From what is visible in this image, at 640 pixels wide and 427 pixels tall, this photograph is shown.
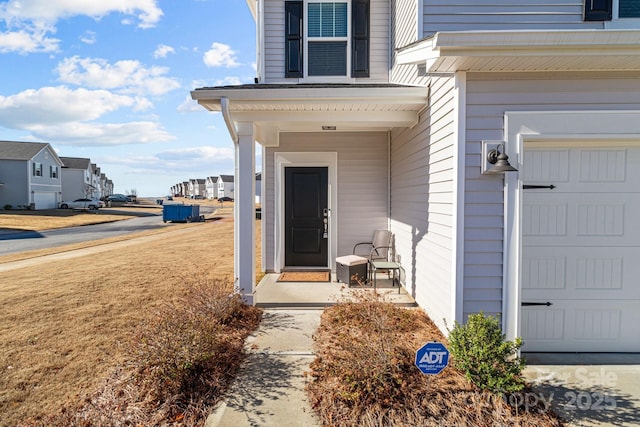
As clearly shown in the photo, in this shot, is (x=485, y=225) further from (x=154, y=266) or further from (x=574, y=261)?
(x=154, y=266)

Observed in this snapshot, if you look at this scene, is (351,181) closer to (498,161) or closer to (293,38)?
(293,38)

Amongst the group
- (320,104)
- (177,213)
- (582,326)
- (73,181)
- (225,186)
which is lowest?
(582,326)

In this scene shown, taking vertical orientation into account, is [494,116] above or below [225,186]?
below

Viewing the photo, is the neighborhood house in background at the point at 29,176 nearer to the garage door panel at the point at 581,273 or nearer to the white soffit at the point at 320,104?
the white soffit at the point at 320,104

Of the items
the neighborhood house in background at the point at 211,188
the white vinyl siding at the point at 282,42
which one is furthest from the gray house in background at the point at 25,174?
the white vinyl siding at the point at 282,42

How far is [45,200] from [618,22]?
41.9 meters

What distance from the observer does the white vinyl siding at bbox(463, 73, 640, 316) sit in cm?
334

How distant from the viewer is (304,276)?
21.6 feet

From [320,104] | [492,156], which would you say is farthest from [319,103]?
[492,156]

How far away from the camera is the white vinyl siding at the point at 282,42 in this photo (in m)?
6.80

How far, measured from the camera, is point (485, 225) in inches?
136

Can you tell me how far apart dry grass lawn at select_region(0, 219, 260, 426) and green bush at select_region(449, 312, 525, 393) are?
130 inches

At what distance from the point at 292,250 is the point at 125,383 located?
172 inches

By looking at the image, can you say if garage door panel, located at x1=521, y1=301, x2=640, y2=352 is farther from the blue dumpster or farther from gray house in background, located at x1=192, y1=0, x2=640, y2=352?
the blue dumpster
